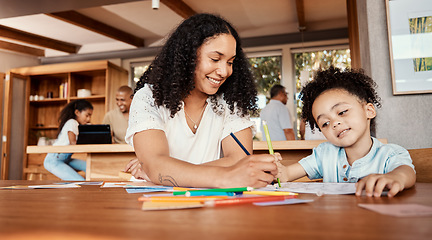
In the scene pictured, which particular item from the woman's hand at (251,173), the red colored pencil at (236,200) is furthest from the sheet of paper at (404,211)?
the woman's hand at (251,173)

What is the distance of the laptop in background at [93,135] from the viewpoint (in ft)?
9.36

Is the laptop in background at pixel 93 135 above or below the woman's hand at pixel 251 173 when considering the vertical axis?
above

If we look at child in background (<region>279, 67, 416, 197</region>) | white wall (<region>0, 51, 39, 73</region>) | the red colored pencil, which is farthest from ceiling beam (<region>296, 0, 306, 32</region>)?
white wall (<region>0, 51, 39, 73</region>)

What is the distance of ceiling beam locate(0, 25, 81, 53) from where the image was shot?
5.54m

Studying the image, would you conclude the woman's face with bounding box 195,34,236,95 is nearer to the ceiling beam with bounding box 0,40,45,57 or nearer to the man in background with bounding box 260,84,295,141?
the man in background with bounding box 260,84,295,141

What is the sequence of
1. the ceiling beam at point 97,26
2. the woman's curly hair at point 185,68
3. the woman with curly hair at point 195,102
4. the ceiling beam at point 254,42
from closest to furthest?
the woman with curly hair at point 195,102 → the woman's curly hair at point 185,68 → the ceiling beam at point 97,26 → the ceiling beam at point 254,42

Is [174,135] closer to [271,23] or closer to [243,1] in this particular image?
[243,1]

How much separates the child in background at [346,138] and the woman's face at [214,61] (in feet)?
1.41

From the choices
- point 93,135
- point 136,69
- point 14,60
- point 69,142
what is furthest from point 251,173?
point 14,60

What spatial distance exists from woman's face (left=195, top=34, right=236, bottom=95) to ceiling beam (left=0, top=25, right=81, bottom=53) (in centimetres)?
545

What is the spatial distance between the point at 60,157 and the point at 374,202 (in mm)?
3671

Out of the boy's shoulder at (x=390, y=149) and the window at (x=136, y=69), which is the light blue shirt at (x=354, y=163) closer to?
the boy's shoulder at (x=390, y=149)

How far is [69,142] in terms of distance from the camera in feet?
12.8

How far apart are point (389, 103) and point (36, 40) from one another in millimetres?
5850
